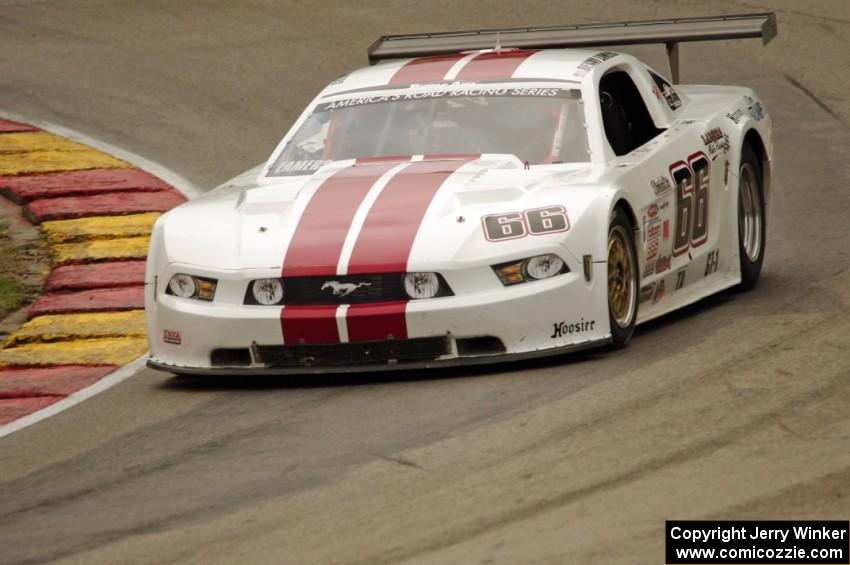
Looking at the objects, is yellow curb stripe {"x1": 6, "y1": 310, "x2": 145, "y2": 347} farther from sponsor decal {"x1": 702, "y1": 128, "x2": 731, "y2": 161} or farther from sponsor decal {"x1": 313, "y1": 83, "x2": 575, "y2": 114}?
sponsor decal {"x1": 702, "y1": 128, "x2": 731, "y2": 161}

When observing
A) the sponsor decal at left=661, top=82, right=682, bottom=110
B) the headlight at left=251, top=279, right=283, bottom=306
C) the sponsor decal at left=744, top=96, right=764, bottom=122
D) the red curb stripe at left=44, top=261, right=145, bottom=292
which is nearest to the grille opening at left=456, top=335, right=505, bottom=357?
the headlight at left=251, top=279, right=283, bottom=306

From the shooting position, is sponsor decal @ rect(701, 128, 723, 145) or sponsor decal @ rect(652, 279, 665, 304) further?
sponsor decal @ rect(701, 128, 723, 145)

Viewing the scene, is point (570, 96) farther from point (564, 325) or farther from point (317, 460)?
point (317, 460)

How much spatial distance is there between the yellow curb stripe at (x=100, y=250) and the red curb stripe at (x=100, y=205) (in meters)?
0.64

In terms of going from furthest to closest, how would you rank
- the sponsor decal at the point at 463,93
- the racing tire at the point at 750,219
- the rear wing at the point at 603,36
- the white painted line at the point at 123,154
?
the white painted line at the point at 123,154, the rear wing at the point at 603,36, the racing tire at the point at 750,219, the sponsor decal at the point at 463,93

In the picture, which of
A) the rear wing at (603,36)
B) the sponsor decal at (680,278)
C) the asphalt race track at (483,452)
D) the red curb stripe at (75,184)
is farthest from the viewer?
the red curb stripe at (75,184)

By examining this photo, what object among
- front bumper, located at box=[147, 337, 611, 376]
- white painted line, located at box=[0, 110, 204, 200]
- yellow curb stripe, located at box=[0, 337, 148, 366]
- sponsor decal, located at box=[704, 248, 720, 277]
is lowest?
white painted line, located at box=[0, 110, 204, 200]

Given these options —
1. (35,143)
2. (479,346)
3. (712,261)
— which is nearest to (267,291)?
(479,346)

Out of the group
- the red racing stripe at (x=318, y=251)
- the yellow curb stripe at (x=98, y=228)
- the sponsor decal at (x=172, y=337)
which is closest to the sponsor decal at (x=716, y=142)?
the red racing stripe at (x=318, y=251)

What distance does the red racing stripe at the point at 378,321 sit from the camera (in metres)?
7.61

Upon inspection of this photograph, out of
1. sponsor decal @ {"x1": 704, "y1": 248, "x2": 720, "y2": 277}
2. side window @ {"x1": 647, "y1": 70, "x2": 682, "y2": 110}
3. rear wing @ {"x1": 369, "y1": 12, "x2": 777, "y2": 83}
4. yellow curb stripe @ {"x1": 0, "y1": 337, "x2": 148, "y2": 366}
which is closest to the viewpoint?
yellow curb stripe @ {"x1": 0, "y1": 337, "x2": 148, "y2": 366}

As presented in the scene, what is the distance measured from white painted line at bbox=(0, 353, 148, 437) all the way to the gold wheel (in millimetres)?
2372

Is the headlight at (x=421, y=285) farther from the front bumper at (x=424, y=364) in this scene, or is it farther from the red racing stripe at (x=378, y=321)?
the front bumper at (x=424, y=364)

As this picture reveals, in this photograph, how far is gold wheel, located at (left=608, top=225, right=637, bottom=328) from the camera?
26.2ft
